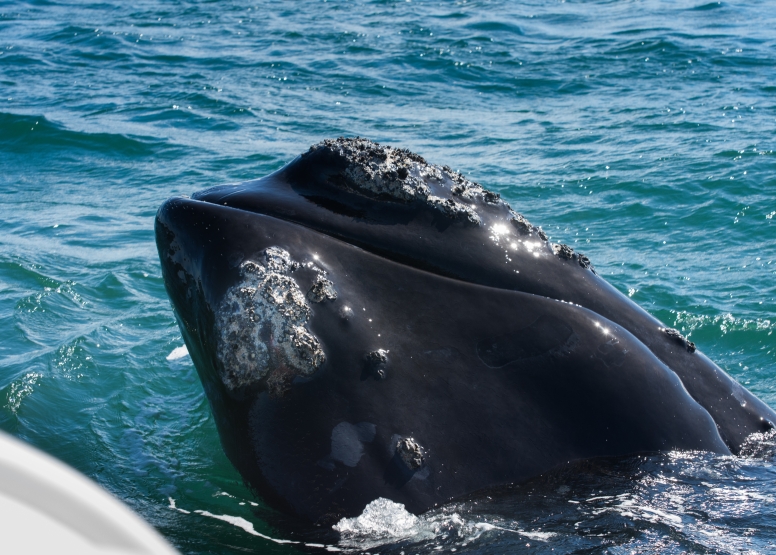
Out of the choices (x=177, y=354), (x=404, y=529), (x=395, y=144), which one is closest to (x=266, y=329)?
(x=404, y=529)

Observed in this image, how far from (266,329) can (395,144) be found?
1277 cm

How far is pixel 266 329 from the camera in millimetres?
4117

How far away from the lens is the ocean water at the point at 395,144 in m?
4.29

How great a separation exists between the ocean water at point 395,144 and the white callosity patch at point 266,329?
704 millimetres

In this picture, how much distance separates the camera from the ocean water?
14.1ft

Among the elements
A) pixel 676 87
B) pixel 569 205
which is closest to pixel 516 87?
pixel 676 87

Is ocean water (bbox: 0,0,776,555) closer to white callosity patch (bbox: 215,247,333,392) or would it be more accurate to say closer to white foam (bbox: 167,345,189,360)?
white foam (bbox: 167,345,189,360)

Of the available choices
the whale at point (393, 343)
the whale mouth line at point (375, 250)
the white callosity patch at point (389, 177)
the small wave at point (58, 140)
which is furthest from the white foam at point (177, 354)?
the small wave at point (58, 140)

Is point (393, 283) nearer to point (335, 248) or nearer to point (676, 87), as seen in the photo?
point (335, 248)

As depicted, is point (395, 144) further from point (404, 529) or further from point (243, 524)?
point (404, 529)

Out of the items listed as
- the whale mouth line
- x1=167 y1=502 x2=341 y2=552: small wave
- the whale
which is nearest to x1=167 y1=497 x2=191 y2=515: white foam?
x1=167 y1=502 x2=341 y2=552: small wave

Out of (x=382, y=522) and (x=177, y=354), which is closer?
(x=382, y=522)

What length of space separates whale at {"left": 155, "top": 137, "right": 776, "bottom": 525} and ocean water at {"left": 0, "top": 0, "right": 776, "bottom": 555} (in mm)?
206

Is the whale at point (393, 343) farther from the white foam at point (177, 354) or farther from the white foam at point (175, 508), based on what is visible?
the white foam at point (177, 354)
